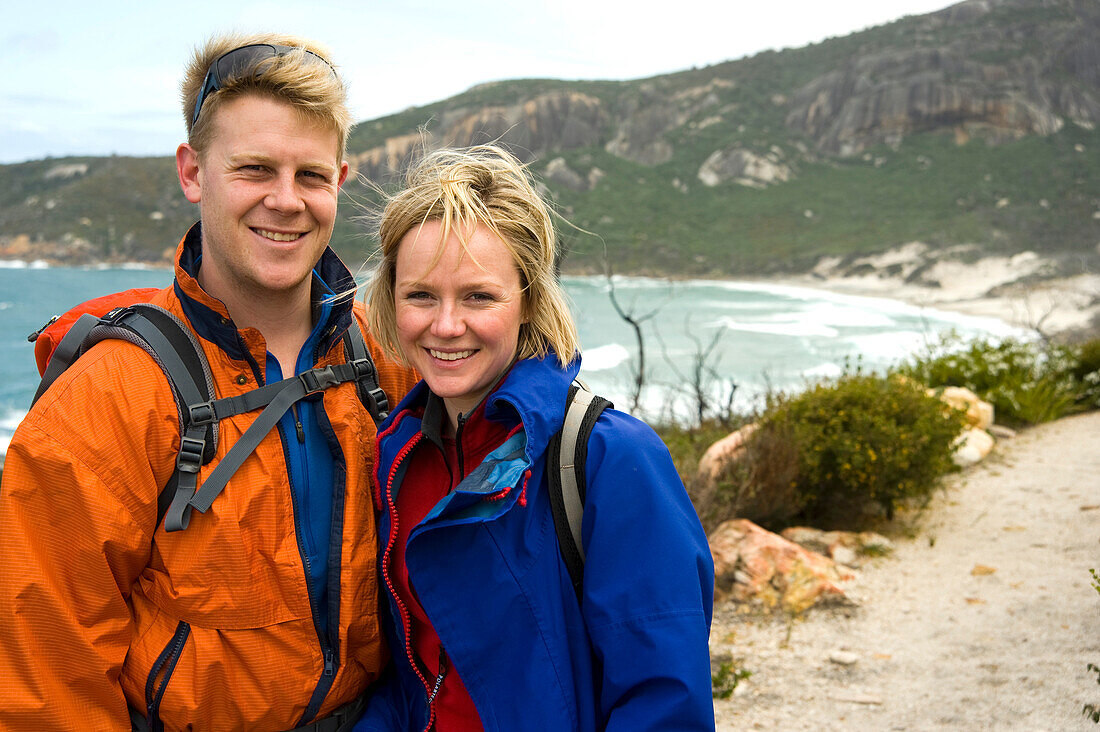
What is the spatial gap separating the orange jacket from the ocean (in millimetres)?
7909

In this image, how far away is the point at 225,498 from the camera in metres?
1.52

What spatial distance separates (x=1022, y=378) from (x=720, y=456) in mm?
4890

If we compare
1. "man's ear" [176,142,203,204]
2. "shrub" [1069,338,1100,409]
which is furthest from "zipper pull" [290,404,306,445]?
"shrub" [1069,338,1100,409]

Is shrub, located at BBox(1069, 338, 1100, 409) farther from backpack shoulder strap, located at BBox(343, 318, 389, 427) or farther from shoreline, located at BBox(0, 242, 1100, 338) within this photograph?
shoreline, located at BBox(0, 242, 1100, 338)

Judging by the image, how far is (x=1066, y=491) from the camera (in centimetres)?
601

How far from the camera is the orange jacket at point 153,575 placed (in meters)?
1.36

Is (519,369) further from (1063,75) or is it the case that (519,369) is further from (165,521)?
(1063,75)

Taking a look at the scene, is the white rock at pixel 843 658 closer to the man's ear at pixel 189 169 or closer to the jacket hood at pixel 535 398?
the jacket hood at pixel 535 398

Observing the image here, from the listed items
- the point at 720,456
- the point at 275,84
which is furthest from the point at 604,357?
the point at 275,84

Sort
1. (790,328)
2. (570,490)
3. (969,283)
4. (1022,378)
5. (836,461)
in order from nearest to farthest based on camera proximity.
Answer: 1. (570,490)
2. (836,461)
3. (1022,378)
4. (790,328)
5. (969,283)

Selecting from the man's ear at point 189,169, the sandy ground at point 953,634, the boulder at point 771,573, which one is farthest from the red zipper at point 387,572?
the boulder at point 771,573

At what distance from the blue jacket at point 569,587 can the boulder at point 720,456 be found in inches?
161

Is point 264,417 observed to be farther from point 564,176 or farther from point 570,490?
point 564,176

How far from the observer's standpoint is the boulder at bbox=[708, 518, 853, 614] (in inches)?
177
